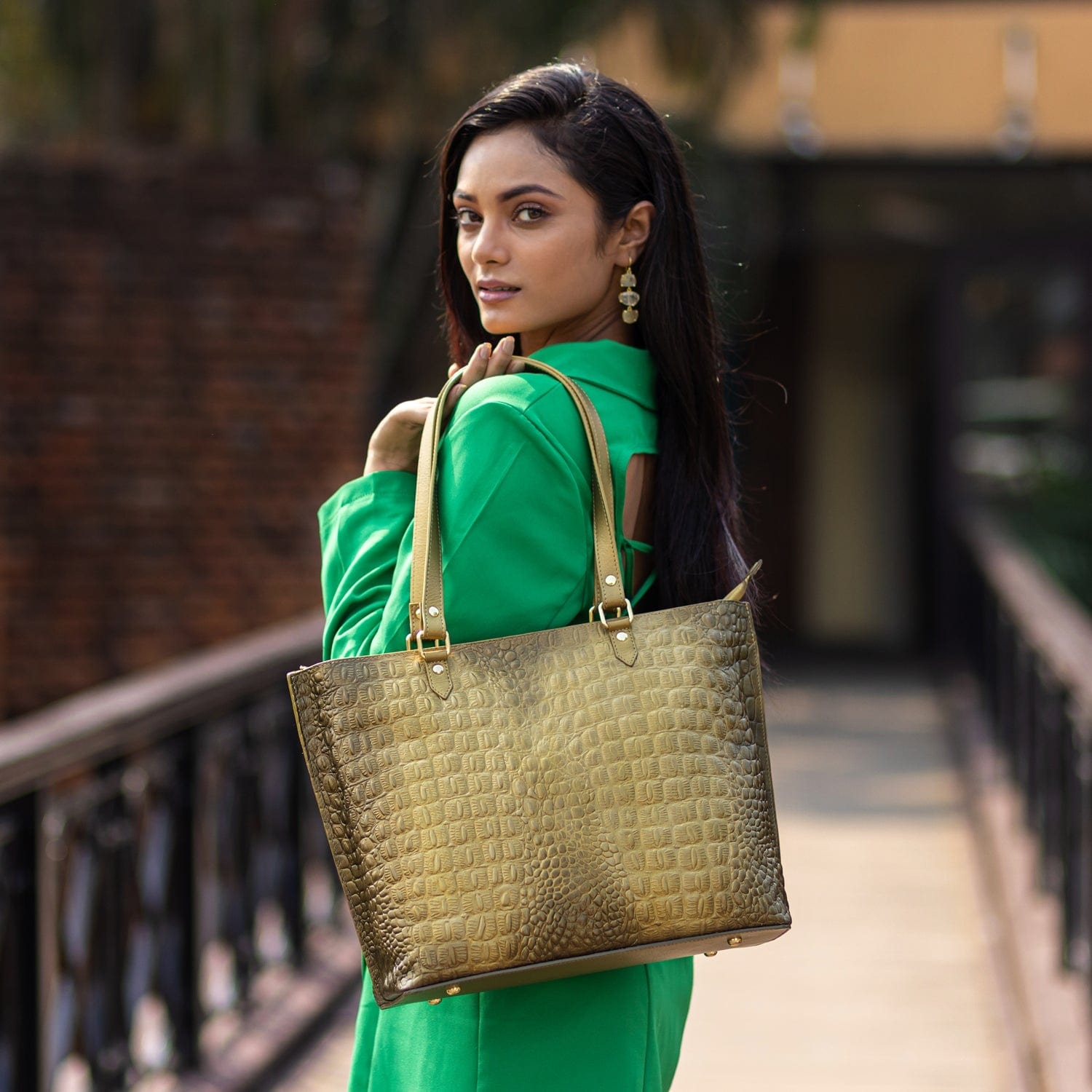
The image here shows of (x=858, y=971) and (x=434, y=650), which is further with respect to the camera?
(x=858, y=971)

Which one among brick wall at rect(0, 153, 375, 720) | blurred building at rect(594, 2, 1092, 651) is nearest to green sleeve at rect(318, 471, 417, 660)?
brick wall at rect(0, 153, 375, 720)

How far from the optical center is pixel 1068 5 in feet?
31.8

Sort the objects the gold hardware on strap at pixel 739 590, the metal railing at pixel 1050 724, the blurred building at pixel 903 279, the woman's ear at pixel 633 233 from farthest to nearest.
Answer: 1. the blurred building at pixel 903 279
2. the metal railing at pixel 1050 724
3. the woman's ear at pixel 633 233
4. the gold hardware on strap at pixel 739 590

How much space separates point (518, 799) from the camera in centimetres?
146

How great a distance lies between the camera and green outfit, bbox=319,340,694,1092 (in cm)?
153

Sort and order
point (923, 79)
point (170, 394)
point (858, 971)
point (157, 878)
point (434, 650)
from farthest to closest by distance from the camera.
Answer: point (923, 79), point (170, 394), point (858, 971), point (157, 878), point (434, 650)

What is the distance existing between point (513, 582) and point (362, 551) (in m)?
0.19

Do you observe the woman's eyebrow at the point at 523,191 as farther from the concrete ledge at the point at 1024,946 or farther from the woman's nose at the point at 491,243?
the concrete ledge at the point at 1024,946

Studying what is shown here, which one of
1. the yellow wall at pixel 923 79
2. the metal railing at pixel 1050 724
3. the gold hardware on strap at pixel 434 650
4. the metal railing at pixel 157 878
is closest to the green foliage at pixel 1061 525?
the metal railing at pixel 1050 724

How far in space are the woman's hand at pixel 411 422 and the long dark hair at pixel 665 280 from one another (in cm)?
17

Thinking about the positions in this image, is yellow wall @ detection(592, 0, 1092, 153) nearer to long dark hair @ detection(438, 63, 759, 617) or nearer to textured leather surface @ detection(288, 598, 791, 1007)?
long dark hair @ detection(438, 63, 759, 617)

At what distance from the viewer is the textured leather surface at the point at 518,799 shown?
1.46m

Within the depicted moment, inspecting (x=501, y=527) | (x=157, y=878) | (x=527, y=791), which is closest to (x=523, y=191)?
(x=501, y=527)

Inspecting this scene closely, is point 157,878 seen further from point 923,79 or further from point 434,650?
point 923,79
